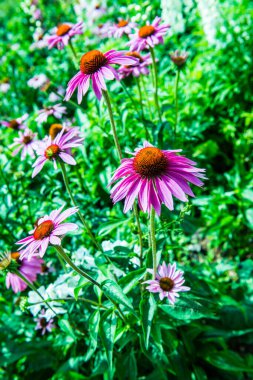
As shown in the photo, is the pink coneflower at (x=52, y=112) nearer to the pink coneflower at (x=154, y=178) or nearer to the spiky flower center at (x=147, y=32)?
the spiky flower center at (x=147, y=32)

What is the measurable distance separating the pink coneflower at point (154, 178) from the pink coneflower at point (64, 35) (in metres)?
1.05

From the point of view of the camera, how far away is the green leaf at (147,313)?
1127 mm

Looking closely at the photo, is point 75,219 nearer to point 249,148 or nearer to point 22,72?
point 249,148

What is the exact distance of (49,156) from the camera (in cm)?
116

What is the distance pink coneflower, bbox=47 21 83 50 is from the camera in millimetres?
1757

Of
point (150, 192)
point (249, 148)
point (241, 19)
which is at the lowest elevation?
point (150, 192)

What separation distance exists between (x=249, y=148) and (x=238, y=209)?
471 mm

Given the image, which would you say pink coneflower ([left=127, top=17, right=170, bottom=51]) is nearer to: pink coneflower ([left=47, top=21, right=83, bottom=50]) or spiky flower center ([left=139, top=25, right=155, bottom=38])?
spiky flower center ([left=139, top=25, right=155, bottom=38])

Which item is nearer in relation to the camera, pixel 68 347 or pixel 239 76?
pixel 68 347

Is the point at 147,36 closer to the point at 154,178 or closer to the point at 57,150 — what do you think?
the point at 57,150

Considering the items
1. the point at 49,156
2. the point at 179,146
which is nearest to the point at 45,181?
the point at 179,146

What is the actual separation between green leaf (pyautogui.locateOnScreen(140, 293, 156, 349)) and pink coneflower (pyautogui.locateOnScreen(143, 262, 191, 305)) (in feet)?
0.12

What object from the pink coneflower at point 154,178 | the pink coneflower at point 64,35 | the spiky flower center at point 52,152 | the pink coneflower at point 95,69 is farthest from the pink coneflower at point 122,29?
the pink coneflower at point 154,178

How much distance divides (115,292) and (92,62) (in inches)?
26.1
